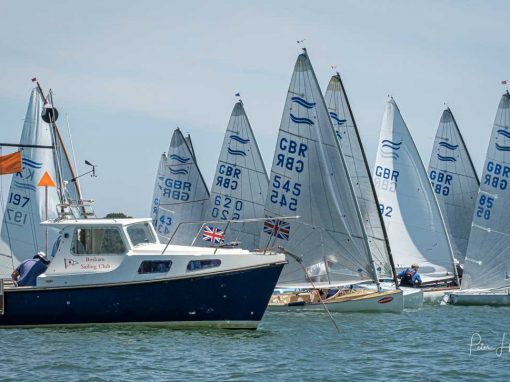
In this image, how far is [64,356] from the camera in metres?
27.9

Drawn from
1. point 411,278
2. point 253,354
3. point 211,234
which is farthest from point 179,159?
point 253,354

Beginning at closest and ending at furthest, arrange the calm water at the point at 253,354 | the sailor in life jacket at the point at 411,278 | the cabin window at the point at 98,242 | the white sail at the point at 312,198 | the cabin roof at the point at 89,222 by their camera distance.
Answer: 1. the calm water at the point at 253,354
2. the cabin window at the point at 98,242
3. the cabin roof at the point at 89,222
4. the white sail at the point at 312,198
5. the sailor in life jacket at the point at 411,278

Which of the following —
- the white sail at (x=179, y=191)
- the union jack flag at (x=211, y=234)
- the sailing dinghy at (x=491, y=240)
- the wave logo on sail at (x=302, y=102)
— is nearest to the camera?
the wave logo on sail at (x=302, y=102)

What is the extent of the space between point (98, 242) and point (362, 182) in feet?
67.1

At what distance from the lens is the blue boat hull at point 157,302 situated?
32.0m

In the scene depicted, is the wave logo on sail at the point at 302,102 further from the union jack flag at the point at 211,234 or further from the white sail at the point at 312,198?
the union jack flag at the point at 211,234

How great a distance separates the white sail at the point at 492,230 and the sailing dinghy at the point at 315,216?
7767mm

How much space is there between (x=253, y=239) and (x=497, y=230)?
13855 millimetres

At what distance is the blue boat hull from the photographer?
3203 centimetres

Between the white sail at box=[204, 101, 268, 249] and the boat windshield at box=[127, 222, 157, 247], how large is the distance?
2689 centimetres

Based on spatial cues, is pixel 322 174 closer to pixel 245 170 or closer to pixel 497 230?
pixel 497 230

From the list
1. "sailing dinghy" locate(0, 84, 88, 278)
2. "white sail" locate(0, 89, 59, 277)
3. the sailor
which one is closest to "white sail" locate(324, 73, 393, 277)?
"sailing dinghy" locate(0, 84, 88, 278)

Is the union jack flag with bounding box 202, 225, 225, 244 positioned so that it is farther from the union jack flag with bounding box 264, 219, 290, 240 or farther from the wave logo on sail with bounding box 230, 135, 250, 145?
the union jack flag with bounding box 264, 219, 290, 240

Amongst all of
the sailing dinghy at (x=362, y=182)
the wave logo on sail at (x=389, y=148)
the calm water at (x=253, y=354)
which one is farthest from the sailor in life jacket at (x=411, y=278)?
the calm water at (x=253, y=354)
